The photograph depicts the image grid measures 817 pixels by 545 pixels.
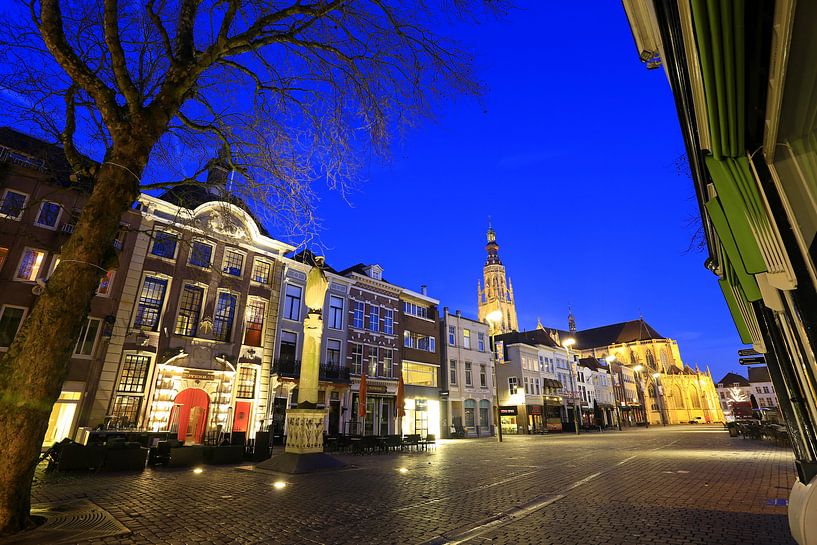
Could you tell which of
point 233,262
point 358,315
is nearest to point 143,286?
point 233,262

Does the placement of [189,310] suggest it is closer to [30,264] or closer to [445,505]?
[30,264]

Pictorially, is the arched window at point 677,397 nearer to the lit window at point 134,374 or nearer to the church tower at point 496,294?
the church tower at point 496,294

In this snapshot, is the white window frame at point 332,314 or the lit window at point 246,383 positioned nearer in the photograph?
the lit window at point 246,383

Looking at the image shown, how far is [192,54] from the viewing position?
6957 mm

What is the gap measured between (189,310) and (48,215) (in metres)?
7.35

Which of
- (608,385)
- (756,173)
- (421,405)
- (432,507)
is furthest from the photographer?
(608,385)

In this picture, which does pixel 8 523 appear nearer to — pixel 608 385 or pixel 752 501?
pixel 752 501

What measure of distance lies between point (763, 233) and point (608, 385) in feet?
231

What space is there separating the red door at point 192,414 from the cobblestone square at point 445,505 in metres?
10.2

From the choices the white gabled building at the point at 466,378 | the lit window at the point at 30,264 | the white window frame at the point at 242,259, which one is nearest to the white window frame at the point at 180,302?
the white window frame at the point at 242,259

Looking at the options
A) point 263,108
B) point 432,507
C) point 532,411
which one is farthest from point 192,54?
point 532,411

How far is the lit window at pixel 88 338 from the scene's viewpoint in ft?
57.3

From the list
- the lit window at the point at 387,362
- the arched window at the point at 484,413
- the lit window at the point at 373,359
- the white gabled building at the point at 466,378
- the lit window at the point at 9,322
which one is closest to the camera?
the lit window at the point at 9,322

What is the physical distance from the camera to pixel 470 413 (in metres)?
37.6
